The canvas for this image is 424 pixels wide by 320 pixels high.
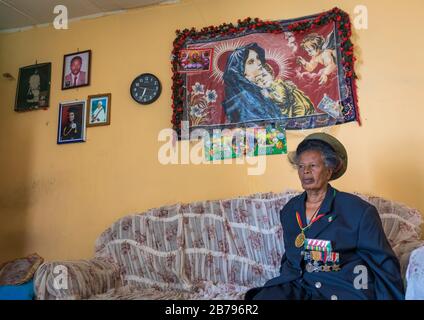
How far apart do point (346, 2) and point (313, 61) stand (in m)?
0.50

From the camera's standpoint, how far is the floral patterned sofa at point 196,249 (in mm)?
1995

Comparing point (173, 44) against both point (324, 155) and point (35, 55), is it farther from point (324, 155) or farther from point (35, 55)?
point (324, 155)

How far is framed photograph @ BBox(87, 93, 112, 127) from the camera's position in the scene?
298 centimetres

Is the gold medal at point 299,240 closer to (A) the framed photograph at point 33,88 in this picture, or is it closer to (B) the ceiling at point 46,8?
(B) the ceiling at point 46,8

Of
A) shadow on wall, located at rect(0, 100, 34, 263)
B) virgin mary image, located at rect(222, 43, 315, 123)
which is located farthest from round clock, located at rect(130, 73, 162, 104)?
shadow on wall, located at rect(0, 100, 34, 263)

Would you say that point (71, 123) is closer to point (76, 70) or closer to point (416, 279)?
point (76, 70)

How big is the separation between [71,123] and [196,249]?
5.48 ft

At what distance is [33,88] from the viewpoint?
3.24 metres

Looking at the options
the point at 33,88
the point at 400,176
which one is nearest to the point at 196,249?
the point at 400,176

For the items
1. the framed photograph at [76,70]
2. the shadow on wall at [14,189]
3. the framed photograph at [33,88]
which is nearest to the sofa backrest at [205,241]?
the shadow on wall at [14,189]

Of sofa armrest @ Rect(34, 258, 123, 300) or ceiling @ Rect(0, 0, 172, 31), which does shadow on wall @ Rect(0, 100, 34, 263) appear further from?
sofa armrest @ Rect(34, 258, 123, 300)

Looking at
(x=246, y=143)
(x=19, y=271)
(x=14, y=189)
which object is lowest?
(x=19, y=271)

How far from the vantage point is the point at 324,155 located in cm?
171

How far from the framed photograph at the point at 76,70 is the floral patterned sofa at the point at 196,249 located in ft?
4.67
